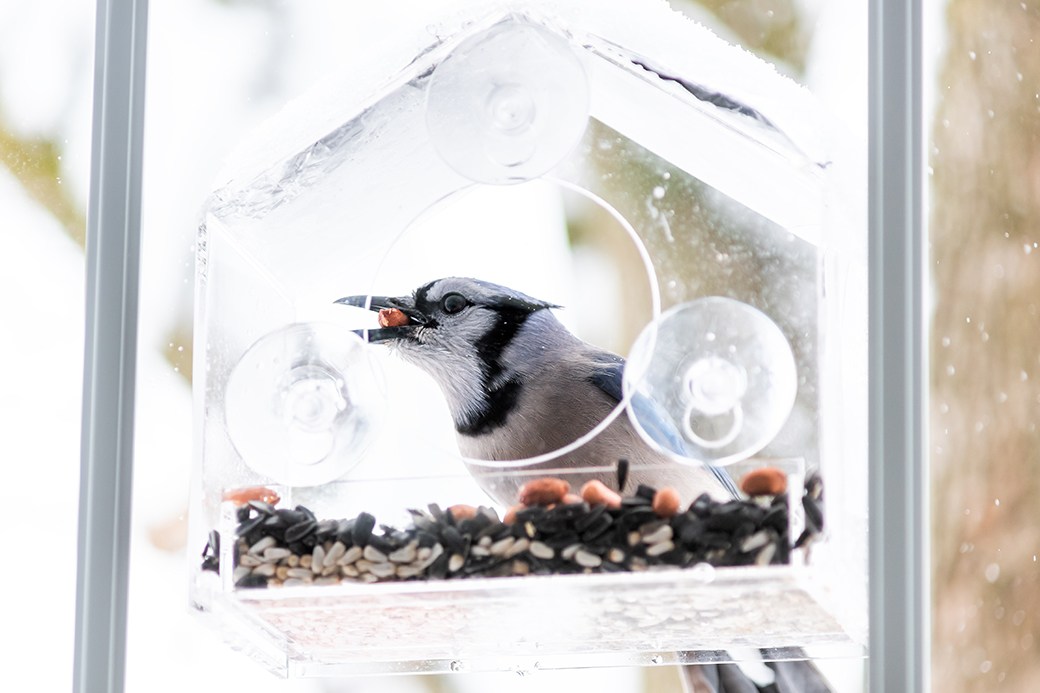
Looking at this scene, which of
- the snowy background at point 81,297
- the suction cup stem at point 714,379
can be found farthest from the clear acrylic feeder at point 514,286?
the snowy background at point 81,297

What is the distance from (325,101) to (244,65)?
530mm

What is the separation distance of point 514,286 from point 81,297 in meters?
0.79

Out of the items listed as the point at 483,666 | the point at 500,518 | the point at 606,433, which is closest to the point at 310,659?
the point at 483,666

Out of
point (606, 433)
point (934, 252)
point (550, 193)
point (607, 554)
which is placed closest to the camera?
point (607, 554)

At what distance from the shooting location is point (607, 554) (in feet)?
3.86

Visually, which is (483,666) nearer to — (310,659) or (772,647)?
(310,659)

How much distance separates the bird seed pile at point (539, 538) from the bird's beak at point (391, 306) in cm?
25

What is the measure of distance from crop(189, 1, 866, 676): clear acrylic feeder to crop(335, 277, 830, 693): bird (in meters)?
0.02

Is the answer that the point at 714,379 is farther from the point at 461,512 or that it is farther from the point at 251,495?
the point at 251,495

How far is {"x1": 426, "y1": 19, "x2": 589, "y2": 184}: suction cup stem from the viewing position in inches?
49.4

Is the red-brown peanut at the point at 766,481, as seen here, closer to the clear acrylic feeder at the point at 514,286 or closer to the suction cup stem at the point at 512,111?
the clear acrylic feeder at the point at 514,286

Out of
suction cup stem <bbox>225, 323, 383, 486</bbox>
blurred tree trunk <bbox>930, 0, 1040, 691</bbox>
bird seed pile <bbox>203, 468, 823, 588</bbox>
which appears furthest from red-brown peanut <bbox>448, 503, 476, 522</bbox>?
blurred tree trunk <bbox>930, 0, 1040, 691</bbox>

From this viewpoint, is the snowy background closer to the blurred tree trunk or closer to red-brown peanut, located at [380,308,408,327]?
the blurred tree trunk

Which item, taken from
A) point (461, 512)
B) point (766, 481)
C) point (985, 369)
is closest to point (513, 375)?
point (461, 512)
